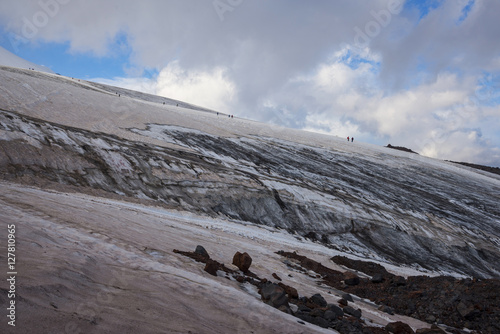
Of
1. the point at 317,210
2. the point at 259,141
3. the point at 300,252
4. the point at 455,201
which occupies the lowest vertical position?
the point at 300,252

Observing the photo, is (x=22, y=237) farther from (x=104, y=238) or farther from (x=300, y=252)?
(x=300, y=252)

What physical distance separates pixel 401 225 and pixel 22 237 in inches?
792

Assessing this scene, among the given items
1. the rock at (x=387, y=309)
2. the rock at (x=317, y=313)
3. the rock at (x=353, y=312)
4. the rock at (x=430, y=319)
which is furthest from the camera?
the rock at (x=387, y=309)

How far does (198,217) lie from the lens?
15094mm

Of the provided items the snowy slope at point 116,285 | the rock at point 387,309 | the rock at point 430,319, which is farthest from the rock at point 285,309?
the rock at point 430,319

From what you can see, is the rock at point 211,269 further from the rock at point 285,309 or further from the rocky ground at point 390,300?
the rock at point 285,309

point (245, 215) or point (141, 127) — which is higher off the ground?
point (141, 127)

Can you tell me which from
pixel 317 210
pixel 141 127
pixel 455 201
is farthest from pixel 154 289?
pixel 455 201

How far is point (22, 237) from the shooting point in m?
5.08

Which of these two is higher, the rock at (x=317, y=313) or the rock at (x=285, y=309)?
the rock at (x=285, y=309)

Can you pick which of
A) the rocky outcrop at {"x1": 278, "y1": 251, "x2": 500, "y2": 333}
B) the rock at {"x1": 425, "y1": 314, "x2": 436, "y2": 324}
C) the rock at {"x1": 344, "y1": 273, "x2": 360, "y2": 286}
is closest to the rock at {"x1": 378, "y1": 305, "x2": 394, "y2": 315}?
the rocky outcrop at {"x1": 278, "y1": 251, "x2": 500, "y2": 333}

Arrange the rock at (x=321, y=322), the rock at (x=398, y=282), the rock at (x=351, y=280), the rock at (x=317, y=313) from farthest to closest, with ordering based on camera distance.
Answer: the rock at (x=351, y=280) < the rock at (x=398, y=282) < the rock at (x=317, y=313) < the rock at (x=321, y=322)

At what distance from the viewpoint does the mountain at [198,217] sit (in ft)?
14.3

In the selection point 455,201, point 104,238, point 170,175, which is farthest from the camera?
point 455,201
